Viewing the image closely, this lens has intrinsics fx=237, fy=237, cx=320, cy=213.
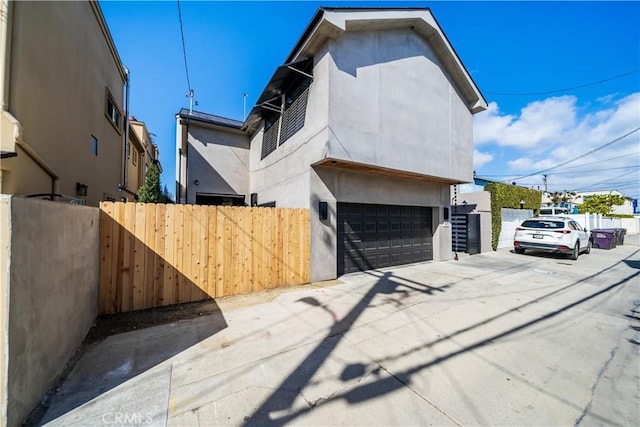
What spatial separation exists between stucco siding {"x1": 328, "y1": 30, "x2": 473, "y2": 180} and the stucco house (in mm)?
32

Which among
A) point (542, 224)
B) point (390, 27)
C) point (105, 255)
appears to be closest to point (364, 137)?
point (390, 27)

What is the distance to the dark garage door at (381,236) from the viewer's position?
7.07 meters

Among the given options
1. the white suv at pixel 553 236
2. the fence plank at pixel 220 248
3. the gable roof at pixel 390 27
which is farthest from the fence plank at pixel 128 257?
the white suv at pixel 553 236

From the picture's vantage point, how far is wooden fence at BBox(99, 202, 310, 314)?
415cm

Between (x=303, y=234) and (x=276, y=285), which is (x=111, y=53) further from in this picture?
(x=276, y=285)

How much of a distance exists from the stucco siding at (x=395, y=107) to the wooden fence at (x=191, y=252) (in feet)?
8.44

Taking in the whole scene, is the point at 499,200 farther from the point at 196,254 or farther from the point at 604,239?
the point at 196,254

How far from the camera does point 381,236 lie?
7.85 m

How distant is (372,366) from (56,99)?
7.25m

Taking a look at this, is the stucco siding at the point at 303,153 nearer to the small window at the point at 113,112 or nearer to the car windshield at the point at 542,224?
the small window at the point at 113,112

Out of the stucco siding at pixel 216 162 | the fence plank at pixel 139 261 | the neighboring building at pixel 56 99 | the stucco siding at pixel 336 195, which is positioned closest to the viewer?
the neighboring building at pixel 56 99

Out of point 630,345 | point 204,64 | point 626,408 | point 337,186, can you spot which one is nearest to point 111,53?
point 204,64

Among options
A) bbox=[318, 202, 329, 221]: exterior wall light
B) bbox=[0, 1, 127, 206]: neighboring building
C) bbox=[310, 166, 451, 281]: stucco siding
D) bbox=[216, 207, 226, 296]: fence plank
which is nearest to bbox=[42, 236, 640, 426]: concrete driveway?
bbox=[216, 207, 226, 296]: fence plank

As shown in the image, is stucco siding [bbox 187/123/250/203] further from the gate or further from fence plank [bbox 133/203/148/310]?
the gate
